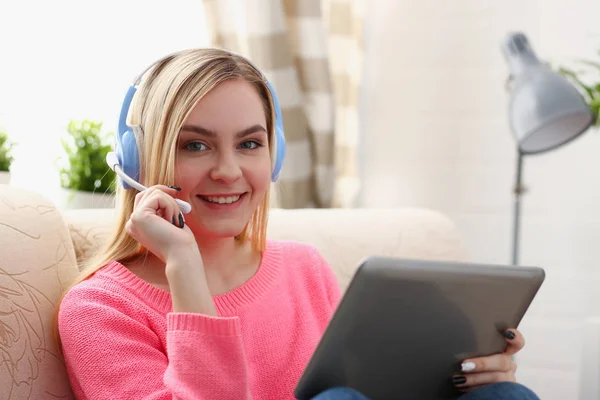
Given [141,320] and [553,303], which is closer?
[141,320]

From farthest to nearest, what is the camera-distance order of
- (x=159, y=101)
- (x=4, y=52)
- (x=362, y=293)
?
1. (x=4, y=52)
2. (x=159, y=101)
3. (x=362, y=293)

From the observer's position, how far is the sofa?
1.02 meters

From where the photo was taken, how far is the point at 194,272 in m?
1.03

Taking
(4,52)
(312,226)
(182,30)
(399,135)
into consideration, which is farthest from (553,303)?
(4,52)

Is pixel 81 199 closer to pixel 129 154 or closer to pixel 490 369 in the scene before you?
pixel 129 154

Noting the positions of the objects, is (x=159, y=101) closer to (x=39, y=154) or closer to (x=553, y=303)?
(x=39, y=154)

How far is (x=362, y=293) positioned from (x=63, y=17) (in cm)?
139

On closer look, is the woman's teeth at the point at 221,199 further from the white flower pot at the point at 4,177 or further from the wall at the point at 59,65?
the wall at the point at 59,65

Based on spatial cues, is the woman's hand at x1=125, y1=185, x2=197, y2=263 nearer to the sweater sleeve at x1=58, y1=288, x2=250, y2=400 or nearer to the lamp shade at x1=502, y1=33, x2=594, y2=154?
the sweater sleeve at x1=58, y1=288, x2=250, y2=400

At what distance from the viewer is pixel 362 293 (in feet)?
2.88

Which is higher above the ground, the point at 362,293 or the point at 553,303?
the point at 362,293

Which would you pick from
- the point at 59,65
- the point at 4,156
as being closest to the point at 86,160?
the point at 4,156

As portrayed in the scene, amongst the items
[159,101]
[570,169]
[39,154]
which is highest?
[159,101]

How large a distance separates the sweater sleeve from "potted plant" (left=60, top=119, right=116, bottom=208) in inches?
27.0
